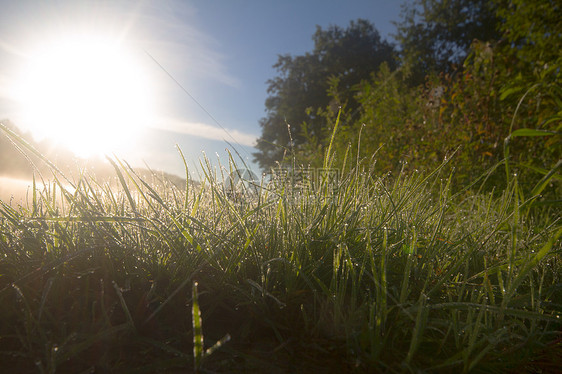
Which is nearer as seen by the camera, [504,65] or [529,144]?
[529,144]

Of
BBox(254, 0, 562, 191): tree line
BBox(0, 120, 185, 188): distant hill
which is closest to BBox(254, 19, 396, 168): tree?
BBox(254, 0, 562, 191): tree line

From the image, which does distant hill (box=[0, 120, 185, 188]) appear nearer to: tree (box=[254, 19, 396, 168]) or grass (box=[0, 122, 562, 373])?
grass (box=[0, 122, 562, 373])

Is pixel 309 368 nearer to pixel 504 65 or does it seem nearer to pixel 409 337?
pixel 409 337

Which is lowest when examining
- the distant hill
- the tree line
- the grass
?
the grass

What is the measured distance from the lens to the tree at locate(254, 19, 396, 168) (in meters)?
22.4

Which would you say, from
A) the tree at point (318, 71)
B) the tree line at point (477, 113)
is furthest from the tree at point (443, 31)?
the tree line at point (477, 113)

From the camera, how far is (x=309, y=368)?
0.91 m

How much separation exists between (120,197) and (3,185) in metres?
1.34

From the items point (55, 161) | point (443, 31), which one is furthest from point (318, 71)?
point (55, 161)

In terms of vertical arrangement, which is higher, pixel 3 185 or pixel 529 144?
pixel 529 144

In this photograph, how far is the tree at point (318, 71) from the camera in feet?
73.4

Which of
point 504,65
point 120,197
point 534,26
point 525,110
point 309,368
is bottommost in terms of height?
point 309,368

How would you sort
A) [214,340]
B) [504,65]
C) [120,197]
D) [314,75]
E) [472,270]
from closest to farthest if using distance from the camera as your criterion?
[214,340] < [472,270] < [120,197] < [504,65] < [314,75]

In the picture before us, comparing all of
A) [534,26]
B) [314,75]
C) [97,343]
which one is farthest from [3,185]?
[314,75]
